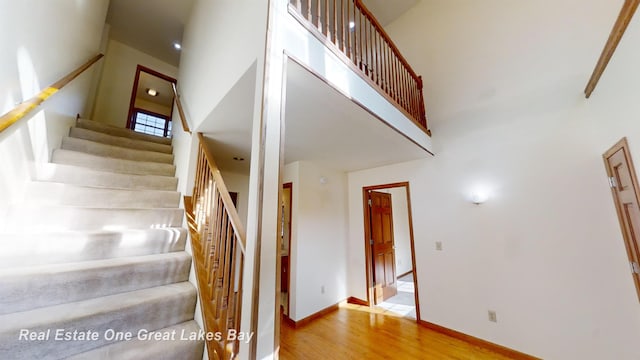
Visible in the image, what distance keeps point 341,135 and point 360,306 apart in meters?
3.05

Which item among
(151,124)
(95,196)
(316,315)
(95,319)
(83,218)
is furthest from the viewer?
(151,124)

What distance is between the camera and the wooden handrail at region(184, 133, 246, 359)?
1.38 meters

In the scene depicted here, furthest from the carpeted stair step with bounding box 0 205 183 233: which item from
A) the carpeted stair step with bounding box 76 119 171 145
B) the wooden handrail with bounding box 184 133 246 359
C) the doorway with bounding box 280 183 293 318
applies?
the carpeted stair step with bounding box 76 119 171 145

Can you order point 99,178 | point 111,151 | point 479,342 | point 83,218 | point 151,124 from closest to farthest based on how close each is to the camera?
point 83,218 → point 99,178 → point 479,342 → point 111,151 → point 151,124

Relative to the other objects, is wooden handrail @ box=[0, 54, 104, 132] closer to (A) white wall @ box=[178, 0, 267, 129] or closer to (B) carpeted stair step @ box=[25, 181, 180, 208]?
(B) carpeted stair step @ box=[25, 181, 180, 208]

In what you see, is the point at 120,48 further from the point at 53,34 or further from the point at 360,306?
the point at 360,306

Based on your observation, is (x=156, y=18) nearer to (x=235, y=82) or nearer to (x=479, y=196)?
(x=235, y=82)

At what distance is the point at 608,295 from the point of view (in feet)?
6.51

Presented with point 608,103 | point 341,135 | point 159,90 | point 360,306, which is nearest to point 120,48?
point 159,90

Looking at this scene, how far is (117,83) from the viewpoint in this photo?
4.59 m

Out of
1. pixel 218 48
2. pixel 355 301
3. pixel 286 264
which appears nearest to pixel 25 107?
pixel 218 48

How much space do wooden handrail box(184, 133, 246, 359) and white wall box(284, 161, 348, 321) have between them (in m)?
1.52

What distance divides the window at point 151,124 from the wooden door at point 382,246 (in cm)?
604

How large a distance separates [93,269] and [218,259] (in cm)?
82
